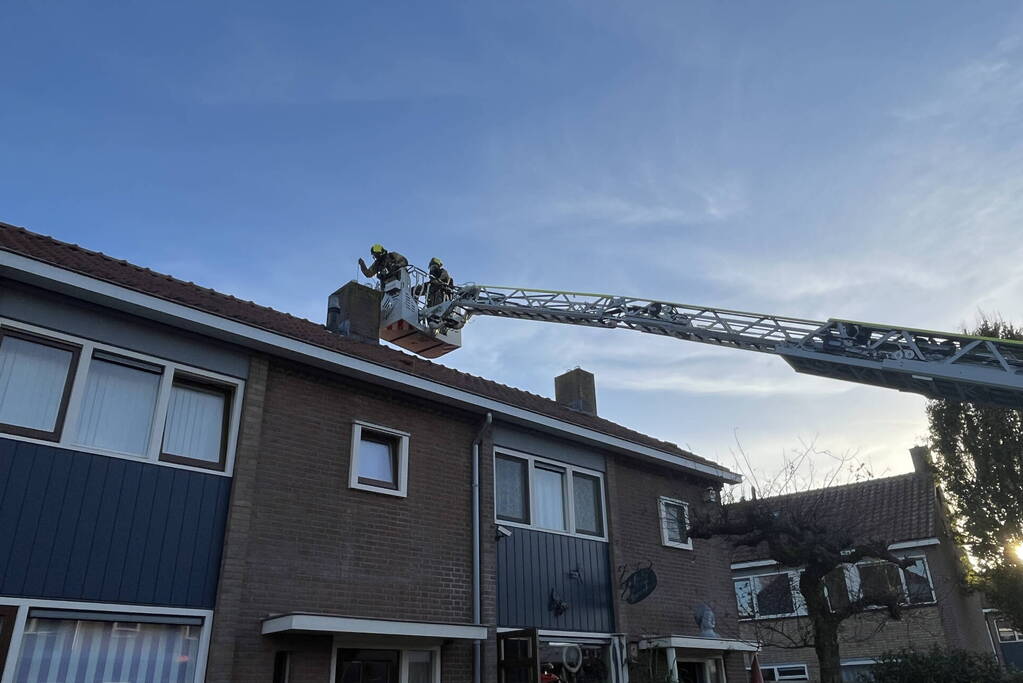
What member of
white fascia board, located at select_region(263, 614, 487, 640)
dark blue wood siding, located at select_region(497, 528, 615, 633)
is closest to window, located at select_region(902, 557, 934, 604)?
dark blue wood siding, located at select_region(497, 528, 615, 633)

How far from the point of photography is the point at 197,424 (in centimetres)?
958

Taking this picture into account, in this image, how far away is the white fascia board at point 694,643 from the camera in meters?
13.3

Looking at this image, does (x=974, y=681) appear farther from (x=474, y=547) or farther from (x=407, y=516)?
(x=407, y=516)

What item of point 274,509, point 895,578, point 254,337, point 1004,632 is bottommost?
point 1004,632

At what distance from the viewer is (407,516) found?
11.1m

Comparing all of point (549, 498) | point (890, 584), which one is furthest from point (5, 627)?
point (890, 584)

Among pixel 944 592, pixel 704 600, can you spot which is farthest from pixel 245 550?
pixel 944 592

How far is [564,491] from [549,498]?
0.36 m

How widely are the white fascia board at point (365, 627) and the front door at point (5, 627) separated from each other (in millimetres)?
2510

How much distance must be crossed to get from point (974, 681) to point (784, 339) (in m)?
7.11

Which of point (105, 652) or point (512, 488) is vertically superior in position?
point (512, 488)

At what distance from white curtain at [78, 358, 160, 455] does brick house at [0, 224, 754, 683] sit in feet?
0.08

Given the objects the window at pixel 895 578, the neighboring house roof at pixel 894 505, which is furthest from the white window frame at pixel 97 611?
the window at pixel 895 578

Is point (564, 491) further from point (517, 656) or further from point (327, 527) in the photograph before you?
point (327, 527)
